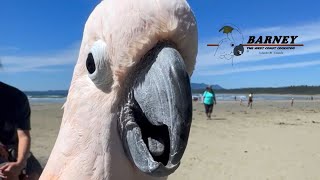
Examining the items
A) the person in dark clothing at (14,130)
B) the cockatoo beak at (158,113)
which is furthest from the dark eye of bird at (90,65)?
the person in dark clothing at (14,130)

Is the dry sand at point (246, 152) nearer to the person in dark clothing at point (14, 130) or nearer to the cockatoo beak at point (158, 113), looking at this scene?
the person in dark clothing at point (14, 130)

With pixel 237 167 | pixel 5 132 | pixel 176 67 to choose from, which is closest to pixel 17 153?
pixel 5 132

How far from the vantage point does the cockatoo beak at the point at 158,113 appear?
193 cm

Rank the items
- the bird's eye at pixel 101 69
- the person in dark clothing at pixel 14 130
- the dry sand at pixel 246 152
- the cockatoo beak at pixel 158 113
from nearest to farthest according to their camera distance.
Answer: the cockatoo beak at pixel 158 113, the bird's eye at pixel 101 69, the person in dark clothing at pixel 14 130, the dry sand at pixel 246 152

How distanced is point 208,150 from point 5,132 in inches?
330

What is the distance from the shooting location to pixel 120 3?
2.13 m

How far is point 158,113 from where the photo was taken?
1.98m

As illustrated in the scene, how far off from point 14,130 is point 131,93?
1.82 meters

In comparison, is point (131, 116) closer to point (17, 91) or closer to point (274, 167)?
point (17, 91)

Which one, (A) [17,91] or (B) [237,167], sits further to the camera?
(B) [237,167]

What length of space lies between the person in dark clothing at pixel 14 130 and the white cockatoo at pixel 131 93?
4.64 feet

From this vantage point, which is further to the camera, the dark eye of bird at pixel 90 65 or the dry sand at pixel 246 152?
the dry sand at pixel 246 152

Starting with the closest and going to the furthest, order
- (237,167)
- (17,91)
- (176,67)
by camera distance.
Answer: (176,67) → (17,91) → (237,167)

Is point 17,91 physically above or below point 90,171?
above
